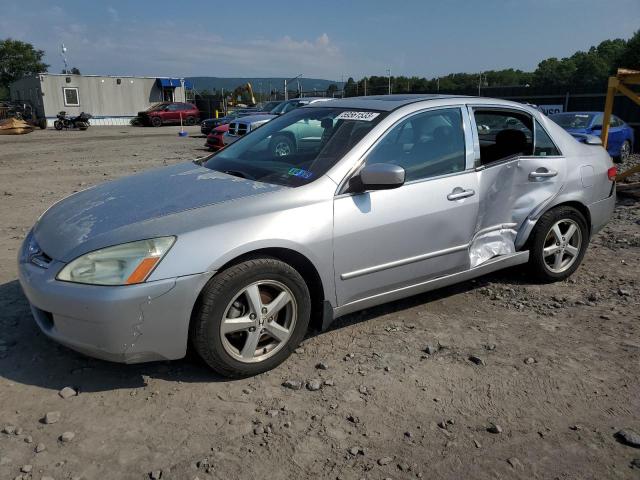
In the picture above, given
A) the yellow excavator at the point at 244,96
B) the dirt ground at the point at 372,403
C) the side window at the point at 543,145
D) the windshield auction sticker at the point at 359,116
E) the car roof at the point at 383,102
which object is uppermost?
the yellow excavator at the point at 244,96

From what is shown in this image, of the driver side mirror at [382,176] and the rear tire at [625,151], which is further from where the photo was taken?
the rear tire at [625,151]

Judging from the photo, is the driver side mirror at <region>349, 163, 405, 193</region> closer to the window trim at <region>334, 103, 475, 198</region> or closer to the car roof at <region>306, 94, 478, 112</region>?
the window trim at <region>334, 103, 475, 198</region>

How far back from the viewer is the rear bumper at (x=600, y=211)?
15.6ft

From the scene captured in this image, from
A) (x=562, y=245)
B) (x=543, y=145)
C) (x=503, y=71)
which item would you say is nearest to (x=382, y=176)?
(x=543, y=145)

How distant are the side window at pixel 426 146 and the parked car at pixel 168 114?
32.8 meters

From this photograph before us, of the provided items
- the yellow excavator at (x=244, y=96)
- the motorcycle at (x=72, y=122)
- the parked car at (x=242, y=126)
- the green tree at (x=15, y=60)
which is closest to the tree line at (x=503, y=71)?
the green tree at (x=15, y=60)

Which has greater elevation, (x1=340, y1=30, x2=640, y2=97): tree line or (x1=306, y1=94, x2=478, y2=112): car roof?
(x1=340, y1=30, x2=640, y2=97): tree line

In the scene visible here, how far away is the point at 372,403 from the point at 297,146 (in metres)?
1.90

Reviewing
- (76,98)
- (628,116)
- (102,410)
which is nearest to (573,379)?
(102,410)

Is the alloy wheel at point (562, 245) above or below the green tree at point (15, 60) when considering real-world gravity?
below

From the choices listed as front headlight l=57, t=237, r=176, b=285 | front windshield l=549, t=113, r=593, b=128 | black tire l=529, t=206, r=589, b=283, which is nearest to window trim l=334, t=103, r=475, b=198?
black tire l=529, t=206, r=589, b=283

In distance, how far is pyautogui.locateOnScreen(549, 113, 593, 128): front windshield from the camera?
12.6 meters

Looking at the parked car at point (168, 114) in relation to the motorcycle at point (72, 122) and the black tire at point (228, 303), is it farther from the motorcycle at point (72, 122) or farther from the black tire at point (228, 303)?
the black tire at point (228, 303)

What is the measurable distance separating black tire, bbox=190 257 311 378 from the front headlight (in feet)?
1.07
